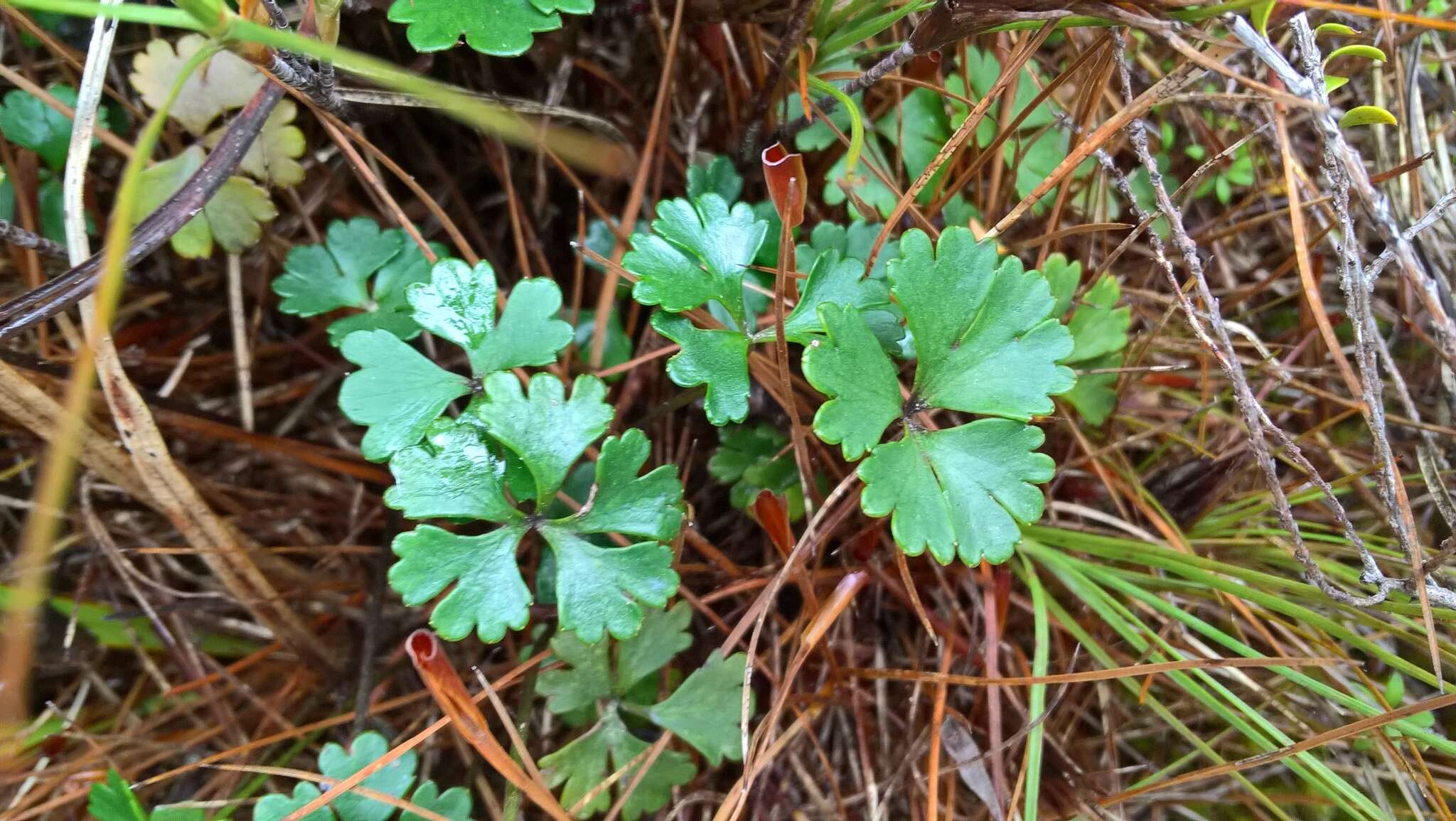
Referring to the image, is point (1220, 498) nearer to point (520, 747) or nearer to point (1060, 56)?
point (1060, 56)

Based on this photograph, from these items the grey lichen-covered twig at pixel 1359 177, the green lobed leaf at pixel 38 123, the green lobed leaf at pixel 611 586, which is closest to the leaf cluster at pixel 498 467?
the green lobed leaf at pixel 611 586

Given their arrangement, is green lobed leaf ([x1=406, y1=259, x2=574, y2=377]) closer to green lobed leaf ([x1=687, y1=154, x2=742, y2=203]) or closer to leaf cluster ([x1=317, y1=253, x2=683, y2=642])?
leaf cluster ([x1=317, y1=253, x2=683, y2=642])

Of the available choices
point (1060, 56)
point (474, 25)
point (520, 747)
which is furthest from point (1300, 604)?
point (474, 25)

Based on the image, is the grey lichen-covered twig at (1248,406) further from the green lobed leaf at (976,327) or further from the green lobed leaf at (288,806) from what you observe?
the green lobed leaf at (288,806)

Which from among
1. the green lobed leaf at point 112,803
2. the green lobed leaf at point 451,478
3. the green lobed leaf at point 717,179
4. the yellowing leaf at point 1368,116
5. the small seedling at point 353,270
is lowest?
the green lobed leaf at point 112,803

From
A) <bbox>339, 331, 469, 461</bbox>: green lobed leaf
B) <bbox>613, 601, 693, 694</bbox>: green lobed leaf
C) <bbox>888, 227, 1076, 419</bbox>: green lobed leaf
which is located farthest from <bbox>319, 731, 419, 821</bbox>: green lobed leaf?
<bbox>888, 227, 1076, 419</bbox>: green lobed leaf

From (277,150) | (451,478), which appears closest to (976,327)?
(451,478)
